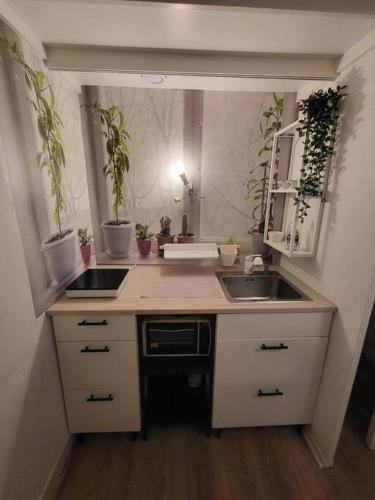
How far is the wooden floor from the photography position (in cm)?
110

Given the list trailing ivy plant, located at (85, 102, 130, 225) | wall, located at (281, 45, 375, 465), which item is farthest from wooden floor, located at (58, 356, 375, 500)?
trailing ivy plant, located at (85, 102, 130, 225)

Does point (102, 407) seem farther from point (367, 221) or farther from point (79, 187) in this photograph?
point (367, 221)

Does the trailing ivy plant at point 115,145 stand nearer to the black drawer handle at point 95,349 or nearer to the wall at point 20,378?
the wall at point 20,378

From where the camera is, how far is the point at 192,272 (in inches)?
62.1

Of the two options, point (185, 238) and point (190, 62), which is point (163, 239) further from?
point (190, 62)

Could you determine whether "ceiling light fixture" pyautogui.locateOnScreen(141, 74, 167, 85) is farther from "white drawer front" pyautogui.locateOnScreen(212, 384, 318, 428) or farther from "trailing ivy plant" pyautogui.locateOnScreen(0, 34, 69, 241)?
"white drawer front" pyautogui.locateOnScreen(212, 384, 318, 428)

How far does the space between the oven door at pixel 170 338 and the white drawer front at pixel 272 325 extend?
0.17 metres

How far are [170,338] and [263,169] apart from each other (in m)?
1.40

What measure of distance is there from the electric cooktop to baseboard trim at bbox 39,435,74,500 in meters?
0.85

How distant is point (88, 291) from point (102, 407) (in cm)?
66

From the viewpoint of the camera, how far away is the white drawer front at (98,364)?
1.13 m

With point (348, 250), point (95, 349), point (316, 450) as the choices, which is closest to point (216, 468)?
point (316, 450)

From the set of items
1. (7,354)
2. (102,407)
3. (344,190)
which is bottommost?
(102,407)

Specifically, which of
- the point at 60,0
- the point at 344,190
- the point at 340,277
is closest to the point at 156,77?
the point at 60,0
